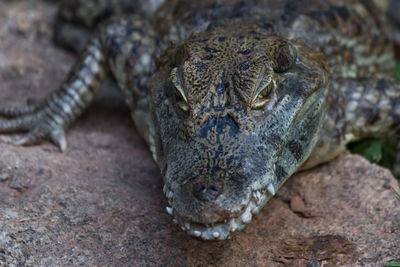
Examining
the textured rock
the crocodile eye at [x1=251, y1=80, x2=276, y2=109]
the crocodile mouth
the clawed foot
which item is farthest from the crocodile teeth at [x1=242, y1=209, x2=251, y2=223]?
the clawed foot

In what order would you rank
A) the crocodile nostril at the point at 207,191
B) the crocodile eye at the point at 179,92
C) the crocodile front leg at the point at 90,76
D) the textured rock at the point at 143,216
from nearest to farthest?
1. the crocodile nostril at the point at 207,191
2. the textured rock at the point at 143,216
3. the crocodile eye at the point at 179,92
4. the crocodile front leg at the point at 90,76

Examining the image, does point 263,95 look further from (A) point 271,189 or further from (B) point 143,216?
(B) point 143,216

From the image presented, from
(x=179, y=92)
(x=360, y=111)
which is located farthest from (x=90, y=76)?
(x=360, y=111)

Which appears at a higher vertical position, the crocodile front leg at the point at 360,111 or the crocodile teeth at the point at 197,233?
the crocodile teeth at the point at 197,233

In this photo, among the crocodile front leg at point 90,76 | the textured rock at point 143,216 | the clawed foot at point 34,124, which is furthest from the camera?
the crocodile front leg at point 90,76

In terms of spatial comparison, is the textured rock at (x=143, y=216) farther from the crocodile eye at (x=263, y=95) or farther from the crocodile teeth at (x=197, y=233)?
the crocodile eye at (x=263, y=95)

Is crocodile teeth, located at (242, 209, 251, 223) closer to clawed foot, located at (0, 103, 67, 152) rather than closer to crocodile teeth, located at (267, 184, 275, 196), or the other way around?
crocodile teeth, located at (267, 184, 275, 196)

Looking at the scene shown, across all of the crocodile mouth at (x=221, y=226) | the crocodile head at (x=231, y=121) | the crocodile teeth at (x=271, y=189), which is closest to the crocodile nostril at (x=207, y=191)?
the crocodile head at (x=231, y=121)

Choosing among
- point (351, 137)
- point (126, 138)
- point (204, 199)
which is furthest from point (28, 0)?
point (204, 199)
